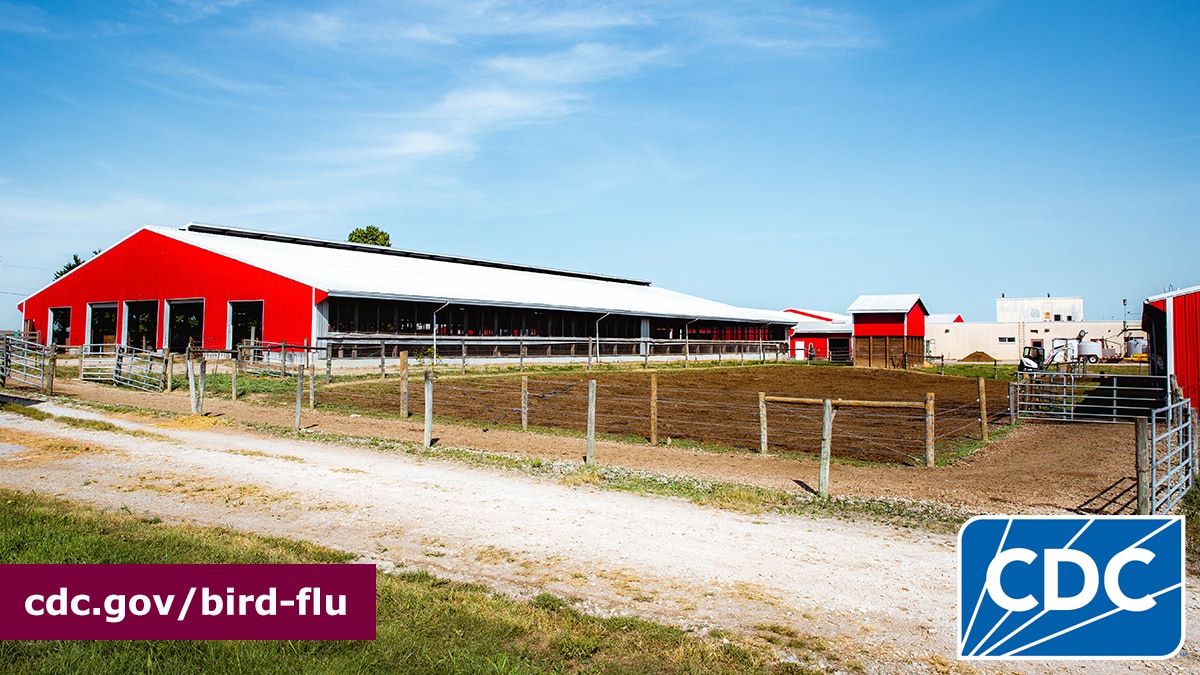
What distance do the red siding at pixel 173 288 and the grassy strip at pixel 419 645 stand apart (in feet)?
91.1

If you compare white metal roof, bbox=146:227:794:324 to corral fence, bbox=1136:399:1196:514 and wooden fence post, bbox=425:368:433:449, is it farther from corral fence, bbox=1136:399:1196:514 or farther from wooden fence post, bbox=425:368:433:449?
corral fence, bbox=1136:399:1196:514

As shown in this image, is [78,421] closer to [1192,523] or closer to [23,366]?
[23,366]

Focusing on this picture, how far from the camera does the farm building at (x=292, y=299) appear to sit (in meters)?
35.3

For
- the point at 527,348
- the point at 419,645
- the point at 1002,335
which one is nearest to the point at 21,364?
the point at 527,348

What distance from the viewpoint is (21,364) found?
26.7 m

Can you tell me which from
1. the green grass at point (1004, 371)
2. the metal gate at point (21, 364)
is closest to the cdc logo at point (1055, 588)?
the metal gate at point (21, 364)

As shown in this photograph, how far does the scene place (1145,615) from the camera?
5066 mm

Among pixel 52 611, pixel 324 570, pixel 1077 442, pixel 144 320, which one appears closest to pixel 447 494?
pixel 324 570

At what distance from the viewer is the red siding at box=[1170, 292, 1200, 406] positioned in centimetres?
2241

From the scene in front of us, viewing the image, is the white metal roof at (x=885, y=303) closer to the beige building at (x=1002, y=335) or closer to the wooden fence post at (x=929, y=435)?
the beige building at (x=1002, y=335)

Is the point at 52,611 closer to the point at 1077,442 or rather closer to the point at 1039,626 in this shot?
the point at 1039,626

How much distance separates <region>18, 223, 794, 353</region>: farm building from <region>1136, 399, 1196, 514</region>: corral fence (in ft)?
94.3

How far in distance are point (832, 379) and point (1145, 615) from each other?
3510cm

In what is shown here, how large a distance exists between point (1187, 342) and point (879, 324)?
33.3 meters
